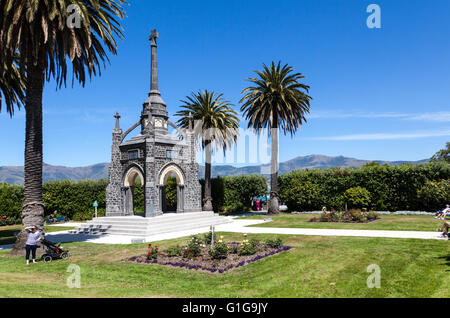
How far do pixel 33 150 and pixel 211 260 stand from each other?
413 inches

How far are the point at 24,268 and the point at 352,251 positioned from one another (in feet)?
41.8

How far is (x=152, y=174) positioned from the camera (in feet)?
82.3

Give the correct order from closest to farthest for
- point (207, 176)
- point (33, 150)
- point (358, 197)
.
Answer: point (33, 150), point (358, 197), point (207, 176)

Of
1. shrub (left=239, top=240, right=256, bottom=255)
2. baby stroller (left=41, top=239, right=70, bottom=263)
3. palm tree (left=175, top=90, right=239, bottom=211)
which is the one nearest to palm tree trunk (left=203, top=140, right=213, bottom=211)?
palm tree (left=175, top=90, right=239, bottom=211)

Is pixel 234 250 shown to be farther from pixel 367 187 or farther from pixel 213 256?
pixel 367 187

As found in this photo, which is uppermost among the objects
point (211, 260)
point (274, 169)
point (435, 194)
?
point (274, 169)

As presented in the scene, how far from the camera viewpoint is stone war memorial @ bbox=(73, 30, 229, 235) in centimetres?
2430

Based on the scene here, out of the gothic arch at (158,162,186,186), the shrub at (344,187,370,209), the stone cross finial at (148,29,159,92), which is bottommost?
the shrub at (344,187,370,209)

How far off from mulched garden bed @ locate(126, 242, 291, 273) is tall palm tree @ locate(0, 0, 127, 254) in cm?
680

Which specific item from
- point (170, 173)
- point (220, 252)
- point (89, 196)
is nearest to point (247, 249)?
point (220, 252)

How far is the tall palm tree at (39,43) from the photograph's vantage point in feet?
48.8

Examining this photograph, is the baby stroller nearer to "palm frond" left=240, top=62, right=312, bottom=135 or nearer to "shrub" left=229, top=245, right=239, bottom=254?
"shrub" left=229, top=245, right=239, bottom=254

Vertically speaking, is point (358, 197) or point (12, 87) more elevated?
point (12, 87)

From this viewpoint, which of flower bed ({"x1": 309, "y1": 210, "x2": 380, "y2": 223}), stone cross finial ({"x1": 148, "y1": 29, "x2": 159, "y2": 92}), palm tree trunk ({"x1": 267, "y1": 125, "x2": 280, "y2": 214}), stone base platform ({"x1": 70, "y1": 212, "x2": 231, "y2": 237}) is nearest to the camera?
stone base platform ({"x1": 70, "y1": 212, "x2": 231, "y2": 237})
